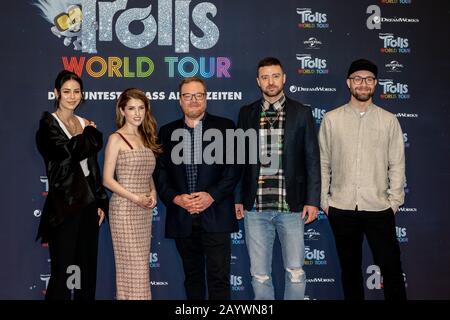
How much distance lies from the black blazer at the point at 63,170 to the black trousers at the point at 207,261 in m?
0.78

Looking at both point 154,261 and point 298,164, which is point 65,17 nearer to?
point 154,261

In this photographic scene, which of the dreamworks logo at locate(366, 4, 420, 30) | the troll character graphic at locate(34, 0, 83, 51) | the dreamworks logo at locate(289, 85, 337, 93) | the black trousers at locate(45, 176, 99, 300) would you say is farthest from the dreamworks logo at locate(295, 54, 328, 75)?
the black trousers at locate(45, 176, 99, 300)

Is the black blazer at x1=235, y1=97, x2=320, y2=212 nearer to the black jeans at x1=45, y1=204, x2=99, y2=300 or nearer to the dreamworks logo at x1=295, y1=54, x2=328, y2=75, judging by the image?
the dreamworks logo at x1=295, y1=54, x2=328, y2=75

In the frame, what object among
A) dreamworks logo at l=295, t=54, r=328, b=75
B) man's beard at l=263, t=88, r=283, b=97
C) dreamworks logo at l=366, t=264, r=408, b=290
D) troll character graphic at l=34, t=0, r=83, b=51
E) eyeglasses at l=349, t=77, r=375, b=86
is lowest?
dreamworks logo at l=366, t=264, r=408, b=290

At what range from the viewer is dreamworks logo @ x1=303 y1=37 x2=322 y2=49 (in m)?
4.91

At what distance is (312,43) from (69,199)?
2523mm

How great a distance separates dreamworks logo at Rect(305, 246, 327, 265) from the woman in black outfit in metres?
1.92

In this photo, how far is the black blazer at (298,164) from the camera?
13.5 ft

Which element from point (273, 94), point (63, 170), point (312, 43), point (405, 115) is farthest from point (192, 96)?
point (405, 115)

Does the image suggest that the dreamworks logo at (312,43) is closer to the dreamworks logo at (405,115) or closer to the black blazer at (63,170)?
the dreamworks logo at (405,115)

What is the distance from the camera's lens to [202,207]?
4.04m

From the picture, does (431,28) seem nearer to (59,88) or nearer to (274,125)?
(274,125)

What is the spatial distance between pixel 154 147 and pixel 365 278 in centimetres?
225

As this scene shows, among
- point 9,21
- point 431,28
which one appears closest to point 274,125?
point 431,28
